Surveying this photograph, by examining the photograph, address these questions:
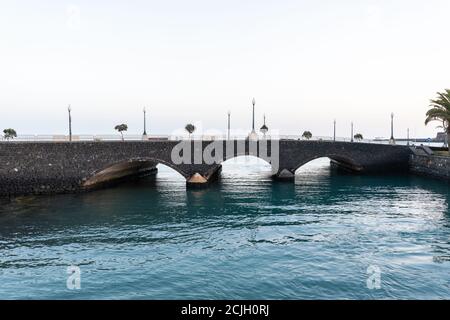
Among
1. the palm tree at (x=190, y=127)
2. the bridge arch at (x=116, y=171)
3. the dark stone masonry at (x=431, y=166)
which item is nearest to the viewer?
the bridge arch at (x=116, y=171)

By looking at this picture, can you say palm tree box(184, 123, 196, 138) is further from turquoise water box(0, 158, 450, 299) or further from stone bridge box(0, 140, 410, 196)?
turquoise water box(0, 158, 450, 299)

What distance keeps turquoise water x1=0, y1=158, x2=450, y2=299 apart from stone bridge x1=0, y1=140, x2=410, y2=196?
4144 mm

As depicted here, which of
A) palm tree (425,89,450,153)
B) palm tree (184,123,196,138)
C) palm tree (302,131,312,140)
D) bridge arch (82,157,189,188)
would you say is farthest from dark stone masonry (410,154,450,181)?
palm tree (184,123,196,138)

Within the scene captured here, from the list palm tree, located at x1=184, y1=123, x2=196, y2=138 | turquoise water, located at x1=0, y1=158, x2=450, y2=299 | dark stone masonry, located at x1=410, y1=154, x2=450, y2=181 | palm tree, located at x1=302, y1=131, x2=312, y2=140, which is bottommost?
turquoise water, located at x1=0, y1=158, x2=450, y2=299

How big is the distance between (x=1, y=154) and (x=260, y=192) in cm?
3420

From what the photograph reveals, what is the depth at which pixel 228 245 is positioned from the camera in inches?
984

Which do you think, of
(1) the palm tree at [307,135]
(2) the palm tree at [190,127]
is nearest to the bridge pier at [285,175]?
(1) the palm tree at [307,135]

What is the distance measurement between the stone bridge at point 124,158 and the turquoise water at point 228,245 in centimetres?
414

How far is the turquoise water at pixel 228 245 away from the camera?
17.8 metres

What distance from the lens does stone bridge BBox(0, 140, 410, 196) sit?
47.3 meters

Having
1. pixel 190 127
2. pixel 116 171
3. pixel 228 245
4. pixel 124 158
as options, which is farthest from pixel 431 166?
pixel 116 171

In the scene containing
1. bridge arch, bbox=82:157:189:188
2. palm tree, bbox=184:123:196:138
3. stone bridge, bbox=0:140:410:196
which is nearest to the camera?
stone bridge, bbox=0:140:410:196

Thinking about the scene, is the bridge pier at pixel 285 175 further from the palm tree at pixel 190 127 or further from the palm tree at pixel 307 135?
the palm tree at pixel 190 127
